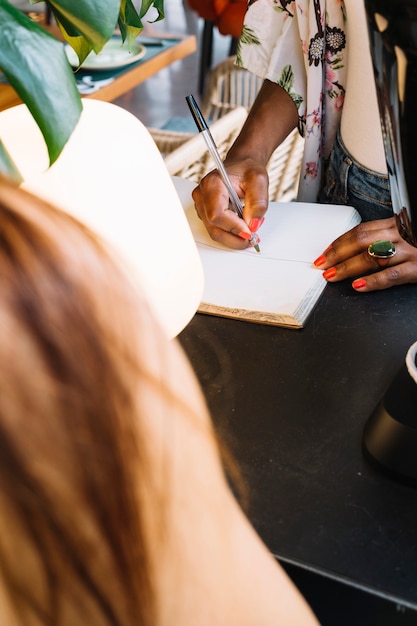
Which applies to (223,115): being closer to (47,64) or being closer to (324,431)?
(324,431)

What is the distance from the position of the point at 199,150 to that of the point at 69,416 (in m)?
1.35

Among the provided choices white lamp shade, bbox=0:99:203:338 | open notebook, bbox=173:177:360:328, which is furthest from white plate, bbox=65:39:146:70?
white lamp shade, bbox=0:99:203:338

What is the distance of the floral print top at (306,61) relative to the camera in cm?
121

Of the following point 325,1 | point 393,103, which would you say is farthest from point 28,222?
Answer: point 325,1

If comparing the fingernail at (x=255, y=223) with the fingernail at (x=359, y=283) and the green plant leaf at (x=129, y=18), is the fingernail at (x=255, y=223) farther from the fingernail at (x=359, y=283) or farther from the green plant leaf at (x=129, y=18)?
the green plant leaf at (x=129, y=18)

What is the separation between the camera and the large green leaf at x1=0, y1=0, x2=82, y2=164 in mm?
471

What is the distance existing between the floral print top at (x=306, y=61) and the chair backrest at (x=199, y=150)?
29 centimetres

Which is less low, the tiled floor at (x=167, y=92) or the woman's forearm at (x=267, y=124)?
the woman's forearm at (x=267, y=124)

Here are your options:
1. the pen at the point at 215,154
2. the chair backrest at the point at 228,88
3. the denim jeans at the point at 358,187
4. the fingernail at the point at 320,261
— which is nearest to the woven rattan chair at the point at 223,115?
the chair backrest at the point at 228,88

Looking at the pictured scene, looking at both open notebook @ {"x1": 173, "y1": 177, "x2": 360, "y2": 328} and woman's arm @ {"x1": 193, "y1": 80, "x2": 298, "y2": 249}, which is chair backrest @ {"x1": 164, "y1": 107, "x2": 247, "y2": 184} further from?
open notebook @ {"x1": 173, "y1": 177, "x2": 360, "y2": 328}

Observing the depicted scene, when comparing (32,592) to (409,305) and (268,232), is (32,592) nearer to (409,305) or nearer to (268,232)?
(409,305)

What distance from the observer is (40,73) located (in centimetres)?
48

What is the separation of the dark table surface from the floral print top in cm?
45

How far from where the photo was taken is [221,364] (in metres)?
0.86
